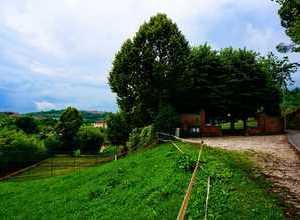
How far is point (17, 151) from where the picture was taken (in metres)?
42.8

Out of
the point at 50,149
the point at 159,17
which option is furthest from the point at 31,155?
the point at 159,17

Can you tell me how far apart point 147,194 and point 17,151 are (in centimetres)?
3377

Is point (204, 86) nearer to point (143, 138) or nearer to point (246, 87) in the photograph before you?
point (246, 87)

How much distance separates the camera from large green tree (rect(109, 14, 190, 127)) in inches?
1417

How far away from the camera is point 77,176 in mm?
21453

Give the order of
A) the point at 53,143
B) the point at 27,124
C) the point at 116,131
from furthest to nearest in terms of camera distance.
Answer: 1. the point at 27,124
2. the point at 53,143
3. the point at 116,131

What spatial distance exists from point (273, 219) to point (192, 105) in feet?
97.6

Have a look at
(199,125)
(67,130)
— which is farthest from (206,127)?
(67,130)

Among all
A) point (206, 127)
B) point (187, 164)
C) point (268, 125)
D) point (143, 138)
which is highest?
point (268, 125)

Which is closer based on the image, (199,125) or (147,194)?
(147,194)

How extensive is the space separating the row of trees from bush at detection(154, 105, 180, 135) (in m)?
1.88

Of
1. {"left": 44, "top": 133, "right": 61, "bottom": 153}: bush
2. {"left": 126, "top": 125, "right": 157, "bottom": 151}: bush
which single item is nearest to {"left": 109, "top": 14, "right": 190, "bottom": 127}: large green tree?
{"left": 126, "top": 125, "right": 157, "bottom": 151}: bush

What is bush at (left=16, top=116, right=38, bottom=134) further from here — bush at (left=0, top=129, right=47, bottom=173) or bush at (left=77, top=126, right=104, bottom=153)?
bush at (left=0, top=129, right=47, bottom=173)

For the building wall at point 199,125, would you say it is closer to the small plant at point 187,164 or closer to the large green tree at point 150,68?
the large green tree at point 150,68
